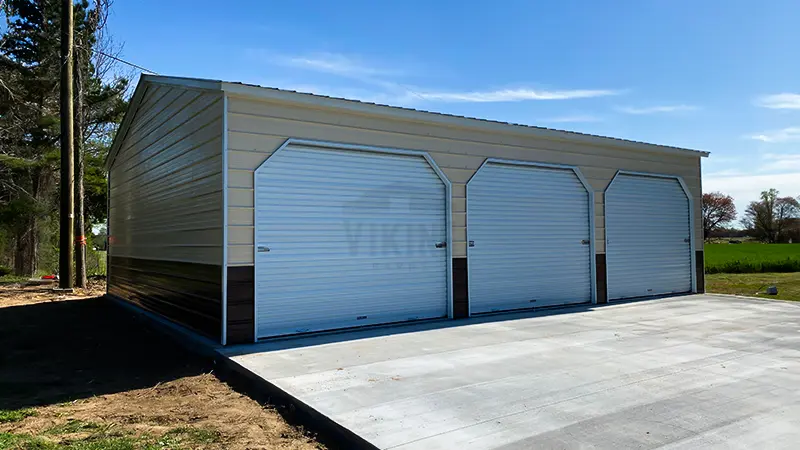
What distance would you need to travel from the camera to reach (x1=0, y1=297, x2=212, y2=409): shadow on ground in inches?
172

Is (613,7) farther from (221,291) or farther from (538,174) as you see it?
(221,291)

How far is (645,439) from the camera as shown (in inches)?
110

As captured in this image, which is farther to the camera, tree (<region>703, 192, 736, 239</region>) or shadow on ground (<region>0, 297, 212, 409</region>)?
tree (<region>703, 192, 736, 239</region>)

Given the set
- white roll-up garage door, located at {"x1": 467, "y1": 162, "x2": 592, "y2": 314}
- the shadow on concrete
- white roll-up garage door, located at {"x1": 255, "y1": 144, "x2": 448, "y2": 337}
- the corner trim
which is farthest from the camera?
white roll-up garage door, located at {"x1": 467, "y1": 162, "x2": 592, "y2": 314}

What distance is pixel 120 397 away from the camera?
409cm

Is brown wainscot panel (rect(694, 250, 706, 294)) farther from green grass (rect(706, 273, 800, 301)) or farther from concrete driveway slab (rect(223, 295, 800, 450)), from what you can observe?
concrete driveway slab (rect(223, 295, 800, 450))

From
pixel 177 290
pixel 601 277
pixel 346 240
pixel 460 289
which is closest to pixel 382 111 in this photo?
pixel 346 240

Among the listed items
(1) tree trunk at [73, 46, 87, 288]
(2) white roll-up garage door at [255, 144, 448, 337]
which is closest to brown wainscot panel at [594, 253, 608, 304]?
(2) white roll-up garage door at [255, 144, 448, 337]

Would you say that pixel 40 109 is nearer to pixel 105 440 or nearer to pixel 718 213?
pixel 105 440

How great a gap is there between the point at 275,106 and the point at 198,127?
110cm

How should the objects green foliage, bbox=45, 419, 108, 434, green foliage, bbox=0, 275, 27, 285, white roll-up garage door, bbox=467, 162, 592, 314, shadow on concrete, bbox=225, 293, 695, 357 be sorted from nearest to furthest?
green foliage, bbox=45, 419, 108, 434 < shadow on concrete, bbox=225, 293, 695, 357 < white roll-up garage door, bbox=467, 162, 592, 314 < green foliage, bbox=0, 275, 27, 285

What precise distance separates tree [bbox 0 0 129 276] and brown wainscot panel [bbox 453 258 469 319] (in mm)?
11673

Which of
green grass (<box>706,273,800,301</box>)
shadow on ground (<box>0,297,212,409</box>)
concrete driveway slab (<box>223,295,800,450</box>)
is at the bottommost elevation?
shadow on ground (<box>0,297,212,409</box>)

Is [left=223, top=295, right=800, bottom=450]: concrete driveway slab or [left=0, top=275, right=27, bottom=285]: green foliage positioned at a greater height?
[left=0, top=275, right=27, bottom=285]: green foliage
